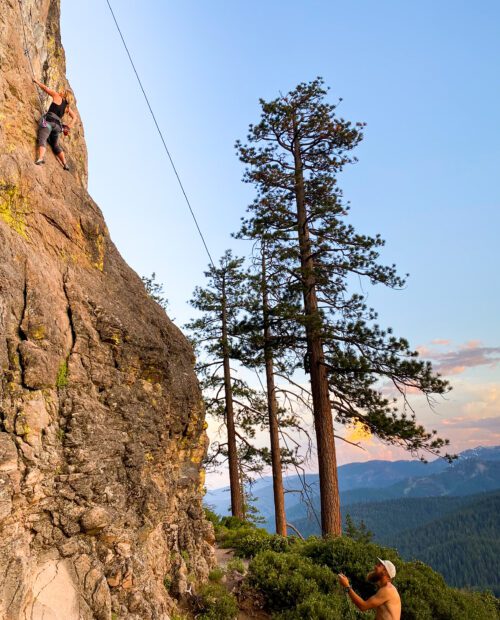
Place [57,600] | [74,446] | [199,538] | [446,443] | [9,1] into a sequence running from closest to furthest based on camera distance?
[57,600], [74,446], [9,1], [199,538], [446,443]

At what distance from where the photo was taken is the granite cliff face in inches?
226

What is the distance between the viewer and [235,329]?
17312 millimetres

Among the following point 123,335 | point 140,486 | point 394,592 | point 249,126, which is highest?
Answer: point 249,126

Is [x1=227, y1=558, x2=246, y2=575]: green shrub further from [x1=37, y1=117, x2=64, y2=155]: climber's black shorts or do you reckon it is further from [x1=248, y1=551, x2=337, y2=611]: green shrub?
[x1=37, y1=117, x2=64, y2=155]: climber's black shorts

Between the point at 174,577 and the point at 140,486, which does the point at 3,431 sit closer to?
the point at 140,486

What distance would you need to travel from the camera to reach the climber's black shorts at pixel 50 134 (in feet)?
28.9

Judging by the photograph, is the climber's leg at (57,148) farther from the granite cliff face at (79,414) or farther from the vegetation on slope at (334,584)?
the vegetation on slope at (334,584)

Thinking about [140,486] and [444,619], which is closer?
[140,486]

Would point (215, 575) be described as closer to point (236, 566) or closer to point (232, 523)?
point (236, 566)

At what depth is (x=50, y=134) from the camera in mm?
9281

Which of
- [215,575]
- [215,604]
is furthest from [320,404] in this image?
[215,604]

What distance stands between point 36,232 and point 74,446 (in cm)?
366

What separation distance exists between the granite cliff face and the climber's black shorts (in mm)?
179

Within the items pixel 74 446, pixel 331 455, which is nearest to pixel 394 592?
pixel 74 446
